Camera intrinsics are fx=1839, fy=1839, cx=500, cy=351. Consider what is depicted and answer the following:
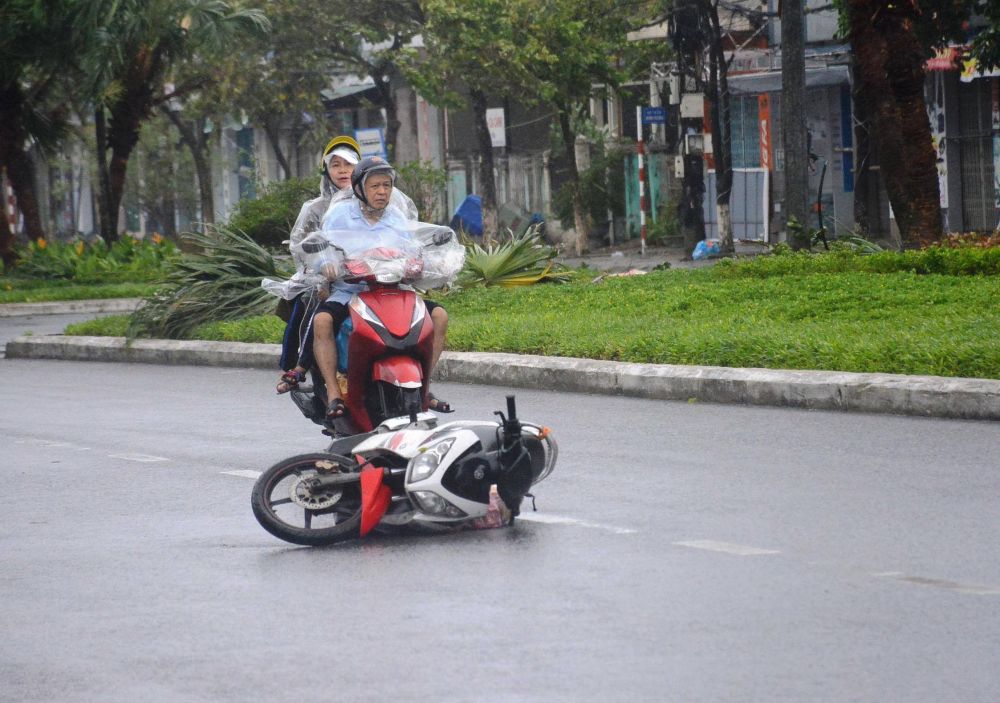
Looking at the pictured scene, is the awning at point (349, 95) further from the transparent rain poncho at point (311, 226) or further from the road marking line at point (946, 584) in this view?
the road marking line at point (946, 584)

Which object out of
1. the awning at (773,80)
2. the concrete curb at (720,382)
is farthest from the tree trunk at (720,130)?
the concrete curb at (720,382)

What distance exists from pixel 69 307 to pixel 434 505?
22.0m

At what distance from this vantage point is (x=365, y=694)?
17.0 ft

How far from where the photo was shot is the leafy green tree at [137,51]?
3089 cm

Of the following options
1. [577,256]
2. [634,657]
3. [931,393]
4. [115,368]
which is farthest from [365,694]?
[577,256]

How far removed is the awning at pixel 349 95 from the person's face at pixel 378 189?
4086 cm

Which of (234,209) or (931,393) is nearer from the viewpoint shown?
(931,393)

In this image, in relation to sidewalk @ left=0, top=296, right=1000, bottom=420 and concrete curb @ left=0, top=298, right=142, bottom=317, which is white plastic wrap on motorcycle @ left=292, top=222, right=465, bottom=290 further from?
concrete curb @ left=0, top=298, right=142, bottom=317

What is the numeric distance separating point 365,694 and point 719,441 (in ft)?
17.6

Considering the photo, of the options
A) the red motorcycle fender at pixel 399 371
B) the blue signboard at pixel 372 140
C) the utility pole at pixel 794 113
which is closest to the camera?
the red motorcycle fender at pixel 399 371

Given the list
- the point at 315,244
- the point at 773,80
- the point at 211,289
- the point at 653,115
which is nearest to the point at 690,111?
the point at 653,115

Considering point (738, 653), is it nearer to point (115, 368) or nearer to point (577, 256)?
point (115, 368)

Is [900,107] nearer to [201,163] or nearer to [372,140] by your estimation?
[372,140]

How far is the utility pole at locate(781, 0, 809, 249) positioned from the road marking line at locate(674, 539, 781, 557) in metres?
14.8
